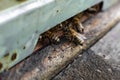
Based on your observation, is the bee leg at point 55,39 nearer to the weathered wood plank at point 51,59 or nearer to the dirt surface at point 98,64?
the weathered wood plank at point 51,59

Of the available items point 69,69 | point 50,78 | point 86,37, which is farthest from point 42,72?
point 86,37

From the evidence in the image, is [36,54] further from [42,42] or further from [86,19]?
[86,19]

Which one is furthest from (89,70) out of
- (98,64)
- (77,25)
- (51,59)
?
(77,25)

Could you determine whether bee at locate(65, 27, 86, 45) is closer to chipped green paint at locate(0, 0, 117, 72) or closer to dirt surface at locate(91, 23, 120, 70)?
dirt surface at locate(91, 23, 120, 70)

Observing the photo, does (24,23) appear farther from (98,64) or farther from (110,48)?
(110,48)

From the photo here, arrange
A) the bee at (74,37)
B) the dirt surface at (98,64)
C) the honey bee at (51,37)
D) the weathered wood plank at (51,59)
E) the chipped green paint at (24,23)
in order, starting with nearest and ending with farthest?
the chipped green paint at (24,23), the weathered wood plank at (51,59), the dirt surface at (98,64), the honey bee at (51,37), the bee at (74,37)

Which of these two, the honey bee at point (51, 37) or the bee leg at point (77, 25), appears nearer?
the honey bee at point (51, 37)

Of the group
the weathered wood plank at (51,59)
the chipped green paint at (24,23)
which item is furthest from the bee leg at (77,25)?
the chipped green paint at (24,23)
